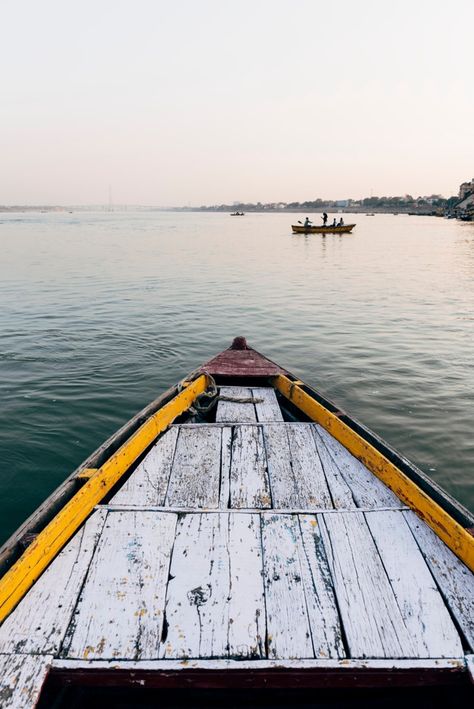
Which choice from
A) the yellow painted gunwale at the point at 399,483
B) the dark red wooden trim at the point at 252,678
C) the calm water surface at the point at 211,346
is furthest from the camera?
the calm water surface at the point at 211,346

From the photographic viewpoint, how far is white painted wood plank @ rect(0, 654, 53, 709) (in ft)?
7.07

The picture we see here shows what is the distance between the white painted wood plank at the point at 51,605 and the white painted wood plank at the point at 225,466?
1.09 meters

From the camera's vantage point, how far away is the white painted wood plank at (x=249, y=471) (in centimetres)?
380

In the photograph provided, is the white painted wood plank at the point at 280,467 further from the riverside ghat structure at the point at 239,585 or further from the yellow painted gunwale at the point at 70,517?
the yellow painted gunwale at the point at 70,517

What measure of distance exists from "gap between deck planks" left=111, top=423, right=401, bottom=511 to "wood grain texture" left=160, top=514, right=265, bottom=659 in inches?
14.3

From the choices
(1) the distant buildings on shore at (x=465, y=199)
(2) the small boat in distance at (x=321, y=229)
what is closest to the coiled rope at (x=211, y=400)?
(2) the small boat in distance at (x=321, y=229)

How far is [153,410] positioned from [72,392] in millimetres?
4202

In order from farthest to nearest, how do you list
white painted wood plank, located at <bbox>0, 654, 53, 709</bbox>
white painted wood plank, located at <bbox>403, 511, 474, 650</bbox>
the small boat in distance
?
the small boat in distance
white painted wood plank, located at <bbox>403, 511, 474, 650</bbox>
white painted wood plank, located at <bbox>0, 654, 53, 709</bbox>

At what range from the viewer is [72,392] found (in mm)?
9156

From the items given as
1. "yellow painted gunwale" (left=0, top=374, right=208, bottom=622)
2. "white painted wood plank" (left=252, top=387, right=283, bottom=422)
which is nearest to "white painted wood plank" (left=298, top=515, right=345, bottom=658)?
"yellow painted gunwale" (left=0, top=374, right=208, bottom=622)

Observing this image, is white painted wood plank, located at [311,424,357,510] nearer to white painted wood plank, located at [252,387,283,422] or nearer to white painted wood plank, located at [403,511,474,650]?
white painted wood plank, located at [403,511,474,650]

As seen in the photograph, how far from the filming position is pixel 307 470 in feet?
14.1

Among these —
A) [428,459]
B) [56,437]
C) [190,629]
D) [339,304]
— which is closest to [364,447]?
[190,629]

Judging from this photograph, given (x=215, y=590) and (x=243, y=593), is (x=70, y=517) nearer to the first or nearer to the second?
(x=215, y=590)
